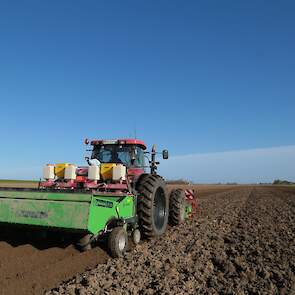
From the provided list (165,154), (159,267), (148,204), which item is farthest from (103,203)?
(165,154)

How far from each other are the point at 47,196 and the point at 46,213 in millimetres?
325

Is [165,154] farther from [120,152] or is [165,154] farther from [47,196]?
[47,196]

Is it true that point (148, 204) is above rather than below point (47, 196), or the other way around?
below

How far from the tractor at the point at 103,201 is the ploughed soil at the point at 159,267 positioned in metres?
0.40

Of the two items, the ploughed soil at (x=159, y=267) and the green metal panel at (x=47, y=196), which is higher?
the green metal panel at (x=47, y=196)

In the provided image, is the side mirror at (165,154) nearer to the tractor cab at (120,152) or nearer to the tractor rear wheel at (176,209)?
the tractor cab at (120,152)

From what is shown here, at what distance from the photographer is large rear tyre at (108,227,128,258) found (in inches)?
260

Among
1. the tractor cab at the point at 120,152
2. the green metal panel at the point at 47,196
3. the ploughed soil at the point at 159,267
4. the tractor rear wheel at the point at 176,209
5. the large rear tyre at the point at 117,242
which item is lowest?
the ploughed soil at the point at 159,267

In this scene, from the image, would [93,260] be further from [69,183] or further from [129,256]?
[69,183]

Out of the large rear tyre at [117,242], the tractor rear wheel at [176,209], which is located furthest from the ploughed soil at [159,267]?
the tractor rear wheel at [176,209]

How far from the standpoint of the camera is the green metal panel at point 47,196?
6.28 meters

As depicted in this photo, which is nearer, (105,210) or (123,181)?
(105,210)

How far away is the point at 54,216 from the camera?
6.30m

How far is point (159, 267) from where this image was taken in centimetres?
604
